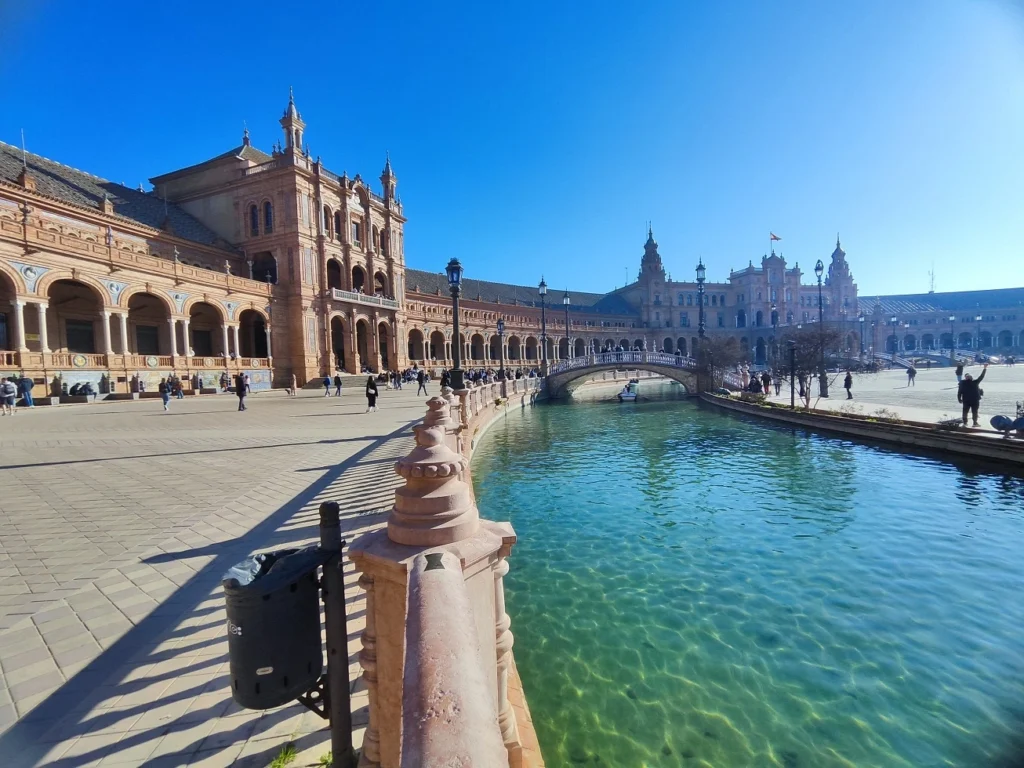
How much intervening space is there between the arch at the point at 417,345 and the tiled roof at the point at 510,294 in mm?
4729

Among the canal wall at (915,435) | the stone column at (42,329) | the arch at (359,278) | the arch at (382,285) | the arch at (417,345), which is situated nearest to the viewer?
the canal wall at (915,435)

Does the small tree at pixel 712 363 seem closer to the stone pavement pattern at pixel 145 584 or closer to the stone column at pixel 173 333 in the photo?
the stone pavement pattern at pixel 145 584

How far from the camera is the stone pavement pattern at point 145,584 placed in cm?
273

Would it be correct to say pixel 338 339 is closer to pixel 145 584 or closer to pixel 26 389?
pixel 26 389

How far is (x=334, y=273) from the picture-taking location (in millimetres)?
40188

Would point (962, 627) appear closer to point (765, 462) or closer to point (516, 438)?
point (765, 462)

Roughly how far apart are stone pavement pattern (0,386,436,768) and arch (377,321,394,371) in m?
31.7

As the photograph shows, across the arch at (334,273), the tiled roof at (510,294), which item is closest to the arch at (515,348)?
the tiled roof at (510,294)

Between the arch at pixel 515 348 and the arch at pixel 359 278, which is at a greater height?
the arch at pixel 359 278

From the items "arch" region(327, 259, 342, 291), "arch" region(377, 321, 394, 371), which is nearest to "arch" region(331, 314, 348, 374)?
"arch" region(327, 259, 342, 291)

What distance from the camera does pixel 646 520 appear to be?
925cm

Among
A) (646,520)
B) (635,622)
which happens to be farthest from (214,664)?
(646,520)

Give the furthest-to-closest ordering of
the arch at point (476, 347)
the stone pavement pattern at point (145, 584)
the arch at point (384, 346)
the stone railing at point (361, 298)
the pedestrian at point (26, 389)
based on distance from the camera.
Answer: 1. the arch at point (476, 347)
2. the arch at point (384, 346)
3. the stone railing at point (361, 298)
4. the pedestrian at point (26, 389)
5. the stone pavement pattern at point (145, 584)

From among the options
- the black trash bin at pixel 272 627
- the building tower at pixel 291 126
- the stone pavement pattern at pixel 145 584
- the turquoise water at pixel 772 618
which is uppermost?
the building tower at pixel 291 126
